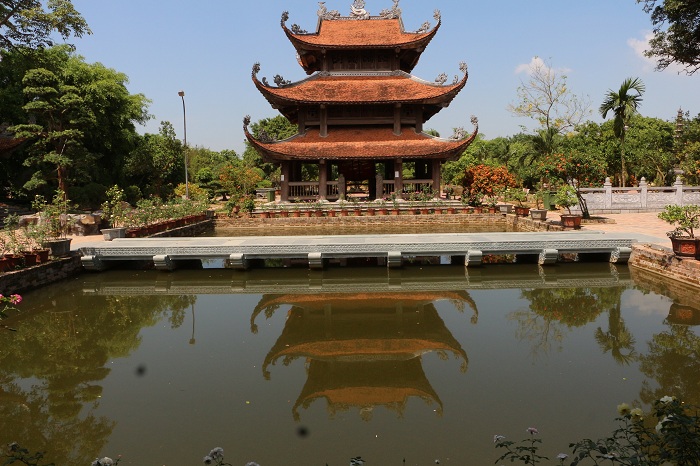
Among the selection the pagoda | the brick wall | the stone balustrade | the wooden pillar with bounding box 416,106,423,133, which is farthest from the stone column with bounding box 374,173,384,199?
the brick wall

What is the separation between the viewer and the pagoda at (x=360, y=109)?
83.0 ft

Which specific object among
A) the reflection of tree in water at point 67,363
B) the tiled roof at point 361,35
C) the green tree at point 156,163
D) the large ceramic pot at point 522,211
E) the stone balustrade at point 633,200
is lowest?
the reflection of tree in water at point 67,363

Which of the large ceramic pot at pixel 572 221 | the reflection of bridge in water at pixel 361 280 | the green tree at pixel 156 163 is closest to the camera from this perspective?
the reflection of bridge in water at pixel 361 280

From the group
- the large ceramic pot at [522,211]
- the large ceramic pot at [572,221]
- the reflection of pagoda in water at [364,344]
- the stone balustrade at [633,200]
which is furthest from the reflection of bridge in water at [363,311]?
the stone balustrade at [633,200]

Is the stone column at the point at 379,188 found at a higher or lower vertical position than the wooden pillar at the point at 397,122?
lower

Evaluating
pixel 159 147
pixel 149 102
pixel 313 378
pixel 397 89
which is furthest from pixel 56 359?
pixel 149 102

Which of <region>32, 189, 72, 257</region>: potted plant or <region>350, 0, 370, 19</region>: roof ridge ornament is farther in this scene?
<region>350, 0, 370, 19</region>: roof ridge ornament

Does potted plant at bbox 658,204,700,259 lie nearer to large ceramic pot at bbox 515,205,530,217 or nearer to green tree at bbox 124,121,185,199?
large ceramic pot at bbox 515,205,530,217

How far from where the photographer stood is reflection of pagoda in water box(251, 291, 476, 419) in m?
5.52

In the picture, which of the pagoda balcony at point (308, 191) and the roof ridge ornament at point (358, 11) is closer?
the pagoda balcony at point (308, 191)

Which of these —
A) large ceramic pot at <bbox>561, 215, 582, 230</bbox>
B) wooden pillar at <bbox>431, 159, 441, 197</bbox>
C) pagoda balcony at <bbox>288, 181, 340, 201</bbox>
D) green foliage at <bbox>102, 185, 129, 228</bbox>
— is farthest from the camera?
Answer: wooden pillar at <bbox>431, 159, 441, 197</bbox>

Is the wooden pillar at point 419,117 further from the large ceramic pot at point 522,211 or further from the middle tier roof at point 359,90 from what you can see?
the large ceramic pot at point 522,211

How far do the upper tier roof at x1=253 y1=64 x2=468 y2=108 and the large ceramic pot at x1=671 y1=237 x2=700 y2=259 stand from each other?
16.9 m

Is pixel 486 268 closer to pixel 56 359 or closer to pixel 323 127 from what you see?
pixel 56 359
